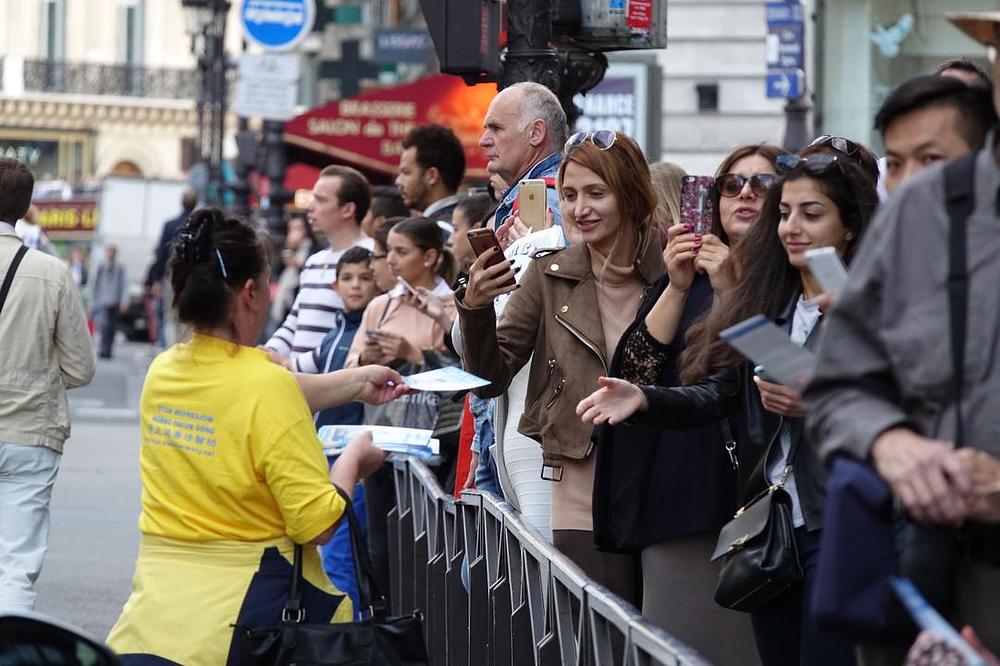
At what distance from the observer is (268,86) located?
72.8 ft

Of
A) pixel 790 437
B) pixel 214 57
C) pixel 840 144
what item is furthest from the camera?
pixel 214 57

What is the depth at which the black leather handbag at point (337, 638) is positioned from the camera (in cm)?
512

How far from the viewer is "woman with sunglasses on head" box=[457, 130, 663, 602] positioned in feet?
20.3

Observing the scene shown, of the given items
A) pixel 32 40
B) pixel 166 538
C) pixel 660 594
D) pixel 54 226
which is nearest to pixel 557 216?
pixel 660 594

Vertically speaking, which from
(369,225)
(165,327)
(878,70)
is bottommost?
(165,327)

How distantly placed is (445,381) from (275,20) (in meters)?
15.7

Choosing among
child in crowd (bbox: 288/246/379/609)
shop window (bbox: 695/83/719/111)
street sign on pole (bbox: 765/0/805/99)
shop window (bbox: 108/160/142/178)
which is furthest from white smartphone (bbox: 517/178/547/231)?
shop window (bbox: 108/160/142/178)

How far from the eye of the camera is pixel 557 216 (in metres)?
7.04

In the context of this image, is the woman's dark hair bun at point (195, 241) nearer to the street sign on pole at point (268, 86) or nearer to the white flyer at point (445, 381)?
the white flyer at point (445, 381)

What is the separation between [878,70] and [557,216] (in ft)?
45.0

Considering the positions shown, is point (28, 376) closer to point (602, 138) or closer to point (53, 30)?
point (602, 138)

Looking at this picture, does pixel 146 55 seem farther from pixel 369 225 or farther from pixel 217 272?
pixel 217 272

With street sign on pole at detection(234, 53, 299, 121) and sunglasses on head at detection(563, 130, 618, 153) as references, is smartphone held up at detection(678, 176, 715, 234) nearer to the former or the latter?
sunglasses on head at detection(563, 130, 618, 153)

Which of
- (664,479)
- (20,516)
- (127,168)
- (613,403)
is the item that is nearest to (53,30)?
(127,168)
